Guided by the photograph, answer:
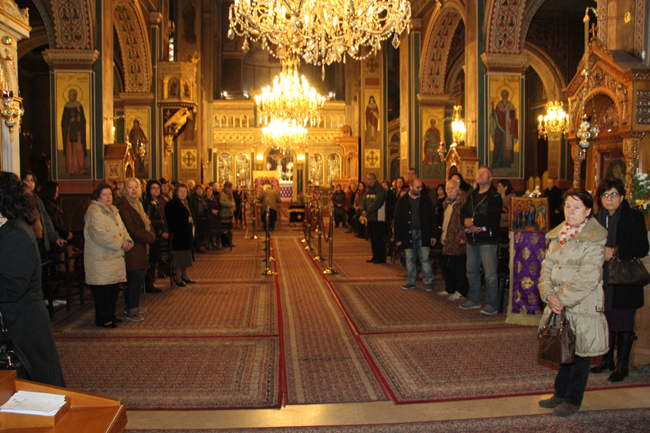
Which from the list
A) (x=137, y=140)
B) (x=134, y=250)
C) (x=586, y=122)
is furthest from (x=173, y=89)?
(x=586, y=122)

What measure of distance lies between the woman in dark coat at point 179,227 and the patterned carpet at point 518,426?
4.33 metres

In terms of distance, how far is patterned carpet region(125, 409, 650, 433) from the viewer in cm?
305

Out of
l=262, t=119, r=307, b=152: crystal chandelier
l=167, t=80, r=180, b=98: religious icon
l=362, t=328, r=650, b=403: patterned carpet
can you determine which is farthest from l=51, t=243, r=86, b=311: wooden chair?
l=262, t=119, r=307, b=152: crystal chandelier

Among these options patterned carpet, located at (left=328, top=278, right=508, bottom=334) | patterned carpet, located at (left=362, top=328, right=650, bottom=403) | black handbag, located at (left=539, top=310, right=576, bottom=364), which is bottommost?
patterned carpet, located at (left=362, top=328, right=650, bottom=403)

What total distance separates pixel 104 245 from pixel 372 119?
1811 centimetres

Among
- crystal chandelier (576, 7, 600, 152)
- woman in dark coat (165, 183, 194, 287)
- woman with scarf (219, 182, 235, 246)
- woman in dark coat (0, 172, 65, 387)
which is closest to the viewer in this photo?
woman in dark coat (0, 172, 65, 387)

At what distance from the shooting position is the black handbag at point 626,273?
12.1 feet

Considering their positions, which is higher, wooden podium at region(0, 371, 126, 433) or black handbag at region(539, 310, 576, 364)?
wooden podium at region(0, 371, 126, 433)

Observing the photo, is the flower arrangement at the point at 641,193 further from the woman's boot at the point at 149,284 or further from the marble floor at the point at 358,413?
the woman's boot at the point at 149,284

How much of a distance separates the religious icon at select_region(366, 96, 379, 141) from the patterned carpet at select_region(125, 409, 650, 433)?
762 inches

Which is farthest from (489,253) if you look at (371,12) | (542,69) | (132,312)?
(542,69)

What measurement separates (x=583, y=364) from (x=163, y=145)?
13.6 m

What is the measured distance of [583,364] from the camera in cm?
310

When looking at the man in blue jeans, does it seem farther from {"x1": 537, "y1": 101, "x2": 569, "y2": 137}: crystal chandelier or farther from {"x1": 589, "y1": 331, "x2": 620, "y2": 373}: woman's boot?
{"x1": 537, "y1": 101, "x2": 569, "y2": 137}: crystal chandelier
